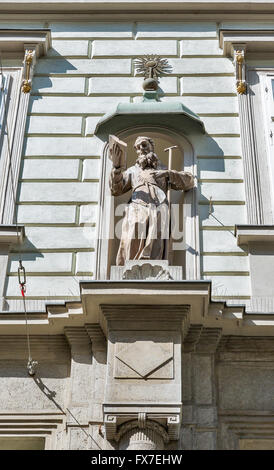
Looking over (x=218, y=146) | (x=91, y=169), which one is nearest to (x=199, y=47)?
(x=218, y=146)

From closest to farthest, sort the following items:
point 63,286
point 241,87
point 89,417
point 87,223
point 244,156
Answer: point 89,417
point 63,286
point 87,223
point 244,156
point 241,87

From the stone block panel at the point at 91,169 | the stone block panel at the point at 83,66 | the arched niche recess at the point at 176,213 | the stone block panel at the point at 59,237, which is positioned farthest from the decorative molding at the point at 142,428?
the stone block panel at the point at 83,66

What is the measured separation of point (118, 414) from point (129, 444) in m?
0.30

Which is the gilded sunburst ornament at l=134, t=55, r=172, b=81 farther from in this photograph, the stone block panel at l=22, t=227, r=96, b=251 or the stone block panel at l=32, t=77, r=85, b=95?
the stone block panel at l=22, t=227, r=96, b=251

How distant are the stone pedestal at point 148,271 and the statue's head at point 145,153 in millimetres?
1767

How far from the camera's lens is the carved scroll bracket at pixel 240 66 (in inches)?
452

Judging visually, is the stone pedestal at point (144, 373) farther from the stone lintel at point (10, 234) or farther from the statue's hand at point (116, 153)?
the statue's hand at point (116, 153)

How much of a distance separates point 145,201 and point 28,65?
3502mm

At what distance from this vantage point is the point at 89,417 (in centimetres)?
823

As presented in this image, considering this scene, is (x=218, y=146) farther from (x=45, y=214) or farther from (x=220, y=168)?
(x=45, y=214)

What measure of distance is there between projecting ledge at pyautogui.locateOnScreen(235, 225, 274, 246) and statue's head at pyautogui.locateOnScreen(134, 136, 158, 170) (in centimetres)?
135

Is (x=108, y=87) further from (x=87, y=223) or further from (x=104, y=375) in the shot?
(x=104, y=375)

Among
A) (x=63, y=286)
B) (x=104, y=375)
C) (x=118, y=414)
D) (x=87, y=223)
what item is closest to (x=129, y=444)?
(x=118, y=414)

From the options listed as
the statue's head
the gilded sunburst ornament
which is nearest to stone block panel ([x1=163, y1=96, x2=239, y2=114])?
the gilded sunburst ornament
